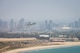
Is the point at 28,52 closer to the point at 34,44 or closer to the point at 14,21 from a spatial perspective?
the point at 34,44

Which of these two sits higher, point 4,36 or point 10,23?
point 10,23

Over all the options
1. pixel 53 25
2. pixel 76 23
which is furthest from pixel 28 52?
pixel 76 23

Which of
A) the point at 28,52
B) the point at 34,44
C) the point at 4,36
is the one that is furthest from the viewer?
the point at 4,36

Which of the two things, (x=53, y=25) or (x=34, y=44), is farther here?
(x=53, y=25)

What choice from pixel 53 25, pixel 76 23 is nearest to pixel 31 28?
pixel 53 25

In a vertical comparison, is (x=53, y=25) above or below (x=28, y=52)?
above

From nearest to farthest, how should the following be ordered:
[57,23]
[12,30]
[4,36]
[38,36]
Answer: [4,36] → [38,36] → [12,30] → [57,23]

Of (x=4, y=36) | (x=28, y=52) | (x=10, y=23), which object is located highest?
(x=10, y=23)

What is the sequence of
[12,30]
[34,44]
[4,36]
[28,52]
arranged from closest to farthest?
1. [28,52]
2. [34,44]
3. [4,36]
4. [12,30]

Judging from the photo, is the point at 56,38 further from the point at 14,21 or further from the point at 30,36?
the point at 14,21
